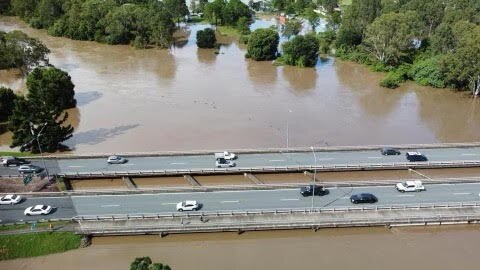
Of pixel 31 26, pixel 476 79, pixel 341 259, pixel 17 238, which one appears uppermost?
pixel 31 26

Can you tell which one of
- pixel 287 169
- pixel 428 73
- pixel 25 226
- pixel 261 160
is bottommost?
pixel 25 226

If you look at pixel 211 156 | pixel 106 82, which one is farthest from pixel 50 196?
pixel 106 82

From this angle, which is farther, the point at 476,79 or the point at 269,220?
the point at 476,79

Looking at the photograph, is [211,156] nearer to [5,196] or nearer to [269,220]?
[269,220]

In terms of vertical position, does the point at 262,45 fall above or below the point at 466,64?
above

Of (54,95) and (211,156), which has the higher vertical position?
(54,95)

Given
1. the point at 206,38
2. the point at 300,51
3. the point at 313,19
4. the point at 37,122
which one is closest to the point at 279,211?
the point at 37,122

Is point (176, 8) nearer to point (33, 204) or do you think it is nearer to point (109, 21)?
point (109, 21)
